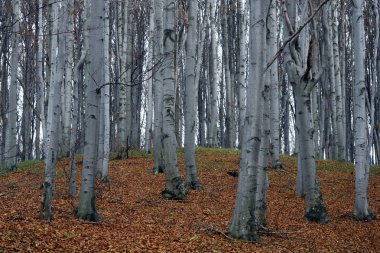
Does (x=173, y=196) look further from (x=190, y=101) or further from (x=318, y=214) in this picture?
(x=318, y=214)

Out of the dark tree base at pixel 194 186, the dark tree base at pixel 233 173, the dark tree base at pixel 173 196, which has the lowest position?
the dark tree base at pixel 173 196

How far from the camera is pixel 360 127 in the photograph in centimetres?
941

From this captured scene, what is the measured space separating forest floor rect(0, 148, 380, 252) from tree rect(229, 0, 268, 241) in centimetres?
31

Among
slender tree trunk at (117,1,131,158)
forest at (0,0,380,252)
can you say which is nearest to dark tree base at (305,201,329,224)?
forest at (0,0,380,252)

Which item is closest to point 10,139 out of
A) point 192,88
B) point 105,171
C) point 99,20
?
point 105,171

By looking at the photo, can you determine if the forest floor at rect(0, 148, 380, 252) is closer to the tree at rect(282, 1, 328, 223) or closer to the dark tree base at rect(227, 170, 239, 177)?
the dark tree base at rect(227, 170, 239, 177)

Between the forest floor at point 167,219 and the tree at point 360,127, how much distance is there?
0.44 m

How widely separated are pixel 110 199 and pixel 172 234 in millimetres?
3412

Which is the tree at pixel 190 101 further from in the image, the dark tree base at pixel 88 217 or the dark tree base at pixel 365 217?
the dark tree base at pixel 88 217

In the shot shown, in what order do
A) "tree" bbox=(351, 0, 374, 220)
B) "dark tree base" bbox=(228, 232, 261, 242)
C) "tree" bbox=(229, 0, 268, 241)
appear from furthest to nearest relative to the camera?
"tree" bbox=(351, 0, 374, 220) < "dark tree base" bbox=(228, 232, 261, 242) < "tree" bbox=(229, 0, 268, 241)

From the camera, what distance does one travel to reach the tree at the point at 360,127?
9422 mm

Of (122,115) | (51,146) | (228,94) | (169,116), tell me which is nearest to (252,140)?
(51,146)

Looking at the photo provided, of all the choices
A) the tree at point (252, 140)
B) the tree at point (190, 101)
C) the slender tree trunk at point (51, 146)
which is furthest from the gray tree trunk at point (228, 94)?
the tree at point (252, 140)

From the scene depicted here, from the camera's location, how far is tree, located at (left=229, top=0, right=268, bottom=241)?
6434 mm
